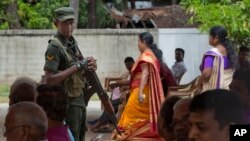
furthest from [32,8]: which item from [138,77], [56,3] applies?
[138,77]

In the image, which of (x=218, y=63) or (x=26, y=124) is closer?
(x=26, y=124)

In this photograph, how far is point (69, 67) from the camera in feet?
20.2

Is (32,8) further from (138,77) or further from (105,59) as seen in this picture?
(138,77)

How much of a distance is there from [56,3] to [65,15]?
19.7m

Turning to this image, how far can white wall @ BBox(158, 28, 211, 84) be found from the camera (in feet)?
66.1

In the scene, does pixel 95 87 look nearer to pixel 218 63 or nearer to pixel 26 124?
pixel 218 63

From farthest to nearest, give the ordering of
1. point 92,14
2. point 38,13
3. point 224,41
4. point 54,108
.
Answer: point 92,14 < point 38,13 < point 224,41 < point 54,108

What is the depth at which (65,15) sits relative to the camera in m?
6.14

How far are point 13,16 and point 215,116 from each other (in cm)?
2072

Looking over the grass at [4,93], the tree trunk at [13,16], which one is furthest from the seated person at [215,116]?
the tree trunk at [13,16]

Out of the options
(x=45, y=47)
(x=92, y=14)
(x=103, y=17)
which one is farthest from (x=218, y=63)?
(x=103, y=17)

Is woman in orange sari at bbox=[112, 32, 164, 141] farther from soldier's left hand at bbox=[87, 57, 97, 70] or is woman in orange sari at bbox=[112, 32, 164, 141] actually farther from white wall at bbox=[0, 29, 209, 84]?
white wall at bbox=[0, 29, 209, 84]

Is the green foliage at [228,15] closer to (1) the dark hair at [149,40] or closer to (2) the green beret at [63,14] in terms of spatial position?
(1) the dark hair at [149,40]

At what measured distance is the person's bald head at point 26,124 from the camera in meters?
3.98
